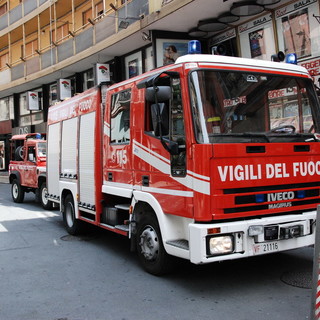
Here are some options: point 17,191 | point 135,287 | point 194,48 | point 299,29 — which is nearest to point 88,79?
point 17,191

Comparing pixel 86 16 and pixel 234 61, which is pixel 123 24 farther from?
pixel 234 61

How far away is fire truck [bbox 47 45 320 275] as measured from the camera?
4.32 meters

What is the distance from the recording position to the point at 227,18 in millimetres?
11883

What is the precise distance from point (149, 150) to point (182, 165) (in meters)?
0.78

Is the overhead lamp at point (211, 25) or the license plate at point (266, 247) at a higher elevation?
the overhead lamp at point (211, 25)

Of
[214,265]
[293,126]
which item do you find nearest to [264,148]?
[293,126]

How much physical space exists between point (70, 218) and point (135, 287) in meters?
3.71

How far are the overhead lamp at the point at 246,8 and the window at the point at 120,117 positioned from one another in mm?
6268

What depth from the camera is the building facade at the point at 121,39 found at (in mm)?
10930

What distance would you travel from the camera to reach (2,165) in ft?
100

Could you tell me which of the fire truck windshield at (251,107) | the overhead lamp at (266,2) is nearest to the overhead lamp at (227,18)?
the overhead lamp at (266,2)

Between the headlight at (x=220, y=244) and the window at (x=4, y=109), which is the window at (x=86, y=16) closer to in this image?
the window at (x=4, y=109)

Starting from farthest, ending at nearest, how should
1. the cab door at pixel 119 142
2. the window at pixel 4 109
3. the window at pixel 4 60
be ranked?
1. the window at pixel 4 109
2. the window at pixel 4 60
3. the cab door at pixel 119 142

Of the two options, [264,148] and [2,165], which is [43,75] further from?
[264,148]
